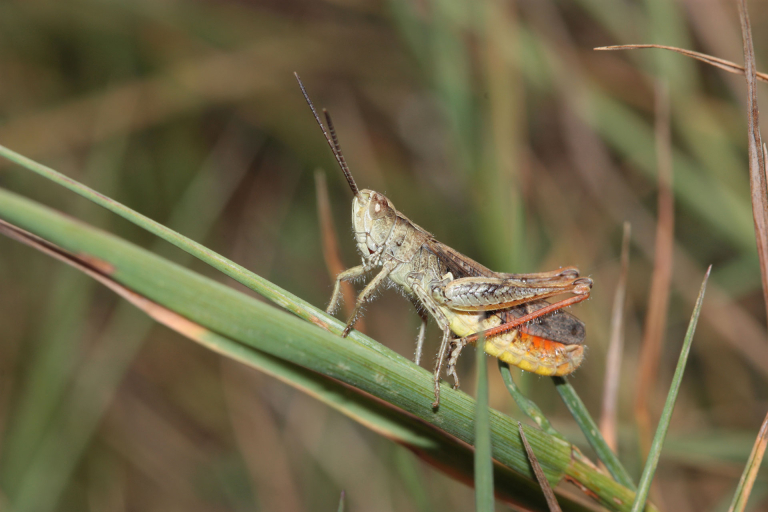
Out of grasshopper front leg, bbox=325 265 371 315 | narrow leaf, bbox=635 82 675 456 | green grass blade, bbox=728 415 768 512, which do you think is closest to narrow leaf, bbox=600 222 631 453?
narrow leaf, bbox=635 82 675 456

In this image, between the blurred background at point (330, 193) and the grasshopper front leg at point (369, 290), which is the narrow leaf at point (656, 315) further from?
the grasshopper front leg at point (369, 290)

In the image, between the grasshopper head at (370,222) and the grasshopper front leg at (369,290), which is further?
the grasshopper head at (370,222)

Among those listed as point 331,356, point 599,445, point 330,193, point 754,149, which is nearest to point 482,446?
point 331,356

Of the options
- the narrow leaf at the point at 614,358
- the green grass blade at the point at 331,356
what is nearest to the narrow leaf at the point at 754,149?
the narrow leaf at the point at 614,358

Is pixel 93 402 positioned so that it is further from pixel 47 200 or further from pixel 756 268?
pixel 756 268

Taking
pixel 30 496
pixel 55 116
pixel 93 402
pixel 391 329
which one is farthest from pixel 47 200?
pixel 391 329

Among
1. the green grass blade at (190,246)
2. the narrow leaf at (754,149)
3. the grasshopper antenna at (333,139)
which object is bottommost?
the green grass blade at (190,246)

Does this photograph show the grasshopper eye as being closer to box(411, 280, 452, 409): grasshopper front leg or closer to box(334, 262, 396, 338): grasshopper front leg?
box(334, 262, 396, 338): grasshopper front leg
